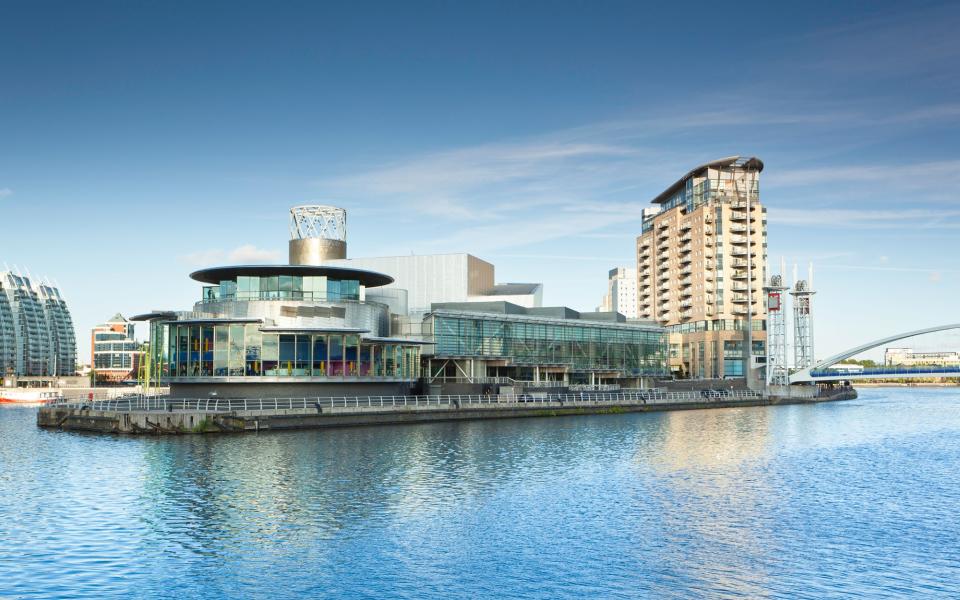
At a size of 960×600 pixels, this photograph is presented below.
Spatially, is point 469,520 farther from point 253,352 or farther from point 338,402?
point 253,352

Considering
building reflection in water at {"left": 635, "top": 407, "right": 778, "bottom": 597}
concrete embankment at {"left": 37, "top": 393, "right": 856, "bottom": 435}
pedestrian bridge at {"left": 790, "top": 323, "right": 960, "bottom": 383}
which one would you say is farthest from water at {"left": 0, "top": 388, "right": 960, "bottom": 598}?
pedestrian bridge at {"left": 790, "top": 323, "right": 960, "bottom": 383}

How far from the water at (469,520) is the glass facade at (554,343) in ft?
167

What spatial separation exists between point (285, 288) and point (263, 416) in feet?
67.4

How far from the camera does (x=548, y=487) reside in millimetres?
44188

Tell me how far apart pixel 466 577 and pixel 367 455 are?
28.9 meters

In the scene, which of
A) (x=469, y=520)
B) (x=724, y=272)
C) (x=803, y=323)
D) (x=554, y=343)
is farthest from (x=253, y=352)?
(x=724, y=272)

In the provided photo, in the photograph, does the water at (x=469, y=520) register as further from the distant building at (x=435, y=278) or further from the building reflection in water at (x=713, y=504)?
the distant building at (x=435, y=278)

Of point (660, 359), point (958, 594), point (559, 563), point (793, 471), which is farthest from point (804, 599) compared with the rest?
point (660, 359)

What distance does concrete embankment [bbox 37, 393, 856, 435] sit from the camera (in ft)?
225

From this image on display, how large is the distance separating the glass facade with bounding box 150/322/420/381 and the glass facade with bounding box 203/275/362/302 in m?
6.58

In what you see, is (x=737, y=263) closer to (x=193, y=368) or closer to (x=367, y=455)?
(x=193, y=368)

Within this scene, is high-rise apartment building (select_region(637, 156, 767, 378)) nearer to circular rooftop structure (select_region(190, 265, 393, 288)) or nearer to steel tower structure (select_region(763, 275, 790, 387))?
steel tower structure (select_region(763, 275, 790, 387))

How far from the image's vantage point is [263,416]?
232 feet

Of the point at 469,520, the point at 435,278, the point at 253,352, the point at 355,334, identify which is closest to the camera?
the point at 469,520
